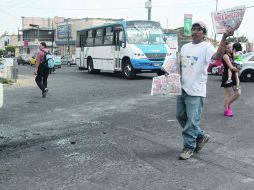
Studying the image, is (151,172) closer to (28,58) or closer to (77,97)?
(77,97)

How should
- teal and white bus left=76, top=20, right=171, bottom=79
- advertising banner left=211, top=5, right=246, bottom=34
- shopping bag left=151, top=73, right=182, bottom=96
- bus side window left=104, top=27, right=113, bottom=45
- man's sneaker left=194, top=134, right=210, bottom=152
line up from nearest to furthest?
advertising banner left=211, top=5, right=246, bottom=34
shopping bag left=151, top=73, right=182, bottom=96
man's sneaker left=194, top=134, right=210, bottom=152
teal and white bus left=76, top=20, right=171, bottom=79
bus side window left=104, top=27, right=113, bottom=45

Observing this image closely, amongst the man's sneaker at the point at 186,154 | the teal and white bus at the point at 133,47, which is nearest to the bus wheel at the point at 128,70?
the teal and white bus at the point at 133,47

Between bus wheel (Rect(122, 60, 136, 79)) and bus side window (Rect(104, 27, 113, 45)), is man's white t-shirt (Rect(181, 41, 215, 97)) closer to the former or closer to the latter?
bus wheel (Rect(122, 60, 136, 79))

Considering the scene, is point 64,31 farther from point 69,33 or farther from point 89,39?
point 89,39

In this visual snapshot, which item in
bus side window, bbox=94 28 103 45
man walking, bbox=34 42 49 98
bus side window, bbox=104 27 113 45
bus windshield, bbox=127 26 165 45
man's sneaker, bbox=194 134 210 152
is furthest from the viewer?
bus side window, bbox=94 28 103 45

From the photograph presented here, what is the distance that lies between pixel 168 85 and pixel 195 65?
47 centimetres

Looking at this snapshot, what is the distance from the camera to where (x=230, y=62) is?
9359 mm

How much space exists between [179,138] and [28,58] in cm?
5292

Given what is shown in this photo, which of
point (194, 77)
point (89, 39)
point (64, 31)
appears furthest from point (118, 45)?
point (64, 31)

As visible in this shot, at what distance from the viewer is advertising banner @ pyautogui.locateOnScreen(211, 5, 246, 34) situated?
5273mm

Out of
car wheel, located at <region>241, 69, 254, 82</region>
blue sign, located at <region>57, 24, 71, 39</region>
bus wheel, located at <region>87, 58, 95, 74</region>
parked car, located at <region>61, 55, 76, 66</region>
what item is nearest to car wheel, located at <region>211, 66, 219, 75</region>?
car wheel, located at <region>241, 69, 254, 82</region>

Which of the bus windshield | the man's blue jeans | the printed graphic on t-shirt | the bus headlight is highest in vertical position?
the bus windshield

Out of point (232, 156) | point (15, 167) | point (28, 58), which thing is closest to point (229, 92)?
point (232, 156)

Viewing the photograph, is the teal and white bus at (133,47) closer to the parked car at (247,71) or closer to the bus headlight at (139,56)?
the bus headlight at (139,56)
